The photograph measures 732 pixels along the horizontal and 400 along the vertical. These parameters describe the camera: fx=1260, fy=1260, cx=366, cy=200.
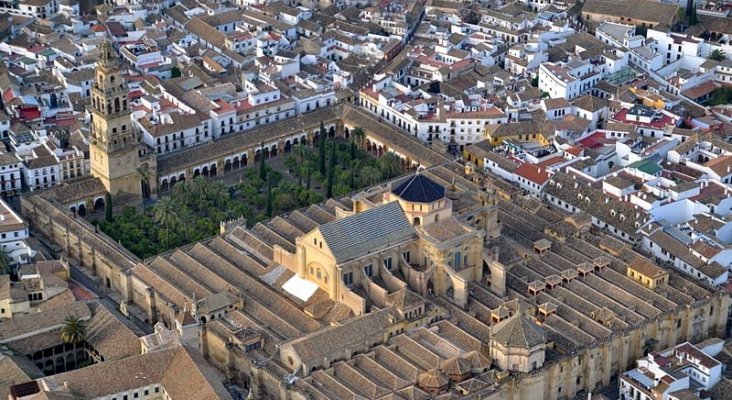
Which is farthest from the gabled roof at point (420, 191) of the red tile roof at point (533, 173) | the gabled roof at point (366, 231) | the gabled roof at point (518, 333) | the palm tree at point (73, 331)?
the palm tree at point (73, 331)

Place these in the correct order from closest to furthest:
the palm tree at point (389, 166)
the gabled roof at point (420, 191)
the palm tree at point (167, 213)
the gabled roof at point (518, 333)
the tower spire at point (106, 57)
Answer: the gabled roof at point (518, 333)
the gabled roof at point (420, 191)
the palm tree at point (167, 213)
the tower spire at point (106, 57)
the palm tree at point (389, 166)

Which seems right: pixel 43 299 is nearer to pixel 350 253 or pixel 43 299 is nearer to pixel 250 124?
pixel 350 253

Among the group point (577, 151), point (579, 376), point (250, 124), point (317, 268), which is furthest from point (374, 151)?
point (579, 376)

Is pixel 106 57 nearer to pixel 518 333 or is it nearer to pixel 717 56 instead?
pixel 518 333

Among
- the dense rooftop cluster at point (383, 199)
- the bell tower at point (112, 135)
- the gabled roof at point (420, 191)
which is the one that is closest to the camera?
the dense rooftop cluster at point (383, 199)

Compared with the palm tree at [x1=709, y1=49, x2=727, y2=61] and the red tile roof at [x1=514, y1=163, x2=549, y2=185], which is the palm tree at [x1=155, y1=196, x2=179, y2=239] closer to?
the red tile roof at [x1=514, y1=163, x2=549, y2=185]

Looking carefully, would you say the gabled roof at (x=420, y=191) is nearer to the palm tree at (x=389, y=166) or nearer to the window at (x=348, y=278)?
the window at (x=348, y=278)

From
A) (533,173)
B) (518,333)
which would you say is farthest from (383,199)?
(533,173)
